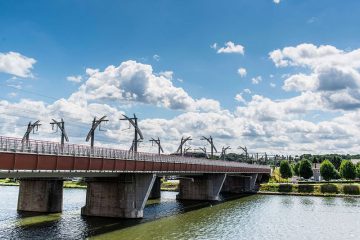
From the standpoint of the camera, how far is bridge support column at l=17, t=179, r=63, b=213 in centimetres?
6569

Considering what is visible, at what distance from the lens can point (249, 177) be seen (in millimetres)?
125188

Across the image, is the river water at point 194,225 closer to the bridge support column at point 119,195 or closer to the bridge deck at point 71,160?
the bridge support column at point 119,195

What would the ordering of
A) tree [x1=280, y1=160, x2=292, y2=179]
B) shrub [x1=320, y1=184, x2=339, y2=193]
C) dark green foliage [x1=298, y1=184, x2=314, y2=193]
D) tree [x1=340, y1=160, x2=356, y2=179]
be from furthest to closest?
1. tree [x1=280, y1=160, x2=292, y2=179]
2. tree [x1=340, y1=160, x2=356, y2=179]
3. dark green foliage [x1=298, y1=184, x2=314, y2=193]
4. shrub [x1=320, y1=184, x2=339, y2=193]

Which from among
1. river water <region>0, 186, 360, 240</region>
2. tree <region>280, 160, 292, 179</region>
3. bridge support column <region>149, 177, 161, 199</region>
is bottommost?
river water <region>0, 186, 360, 240</region>

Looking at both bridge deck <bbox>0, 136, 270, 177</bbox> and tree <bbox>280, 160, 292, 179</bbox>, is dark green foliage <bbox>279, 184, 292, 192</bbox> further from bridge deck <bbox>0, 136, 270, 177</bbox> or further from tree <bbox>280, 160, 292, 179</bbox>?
bridge deck <bbox>0, 136, 270, 177</bbox>

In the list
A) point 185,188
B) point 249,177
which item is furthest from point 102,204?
point 249,177

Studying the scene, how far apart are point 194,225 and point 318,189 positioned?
7118 centimetres

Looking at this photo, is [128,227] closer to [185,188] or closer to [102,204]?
[102,204]

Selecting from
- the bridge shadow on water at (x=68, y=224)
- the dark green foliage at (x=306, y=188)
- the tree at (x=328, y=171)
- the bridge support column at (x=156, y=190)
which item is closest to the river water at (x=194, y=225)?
the bridge shadow on water at (x=68, y=224)

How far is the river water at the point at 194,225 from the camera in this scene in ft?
157

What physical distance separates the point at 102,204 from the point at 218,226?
1782 cm

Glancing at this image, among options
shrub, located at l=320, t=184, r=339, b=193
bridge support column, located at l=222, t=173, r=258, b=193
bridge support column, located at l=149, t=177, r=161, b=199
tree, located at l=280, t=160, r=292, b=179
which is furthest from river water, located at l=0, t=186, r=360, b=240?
tree, located at l=280, t=160, r=292, b=179

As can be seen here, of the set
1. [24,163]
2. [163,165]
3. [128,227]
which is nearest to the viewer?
[24,163]

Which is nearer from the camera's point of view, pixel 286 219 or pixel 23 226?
pixel 23 226
